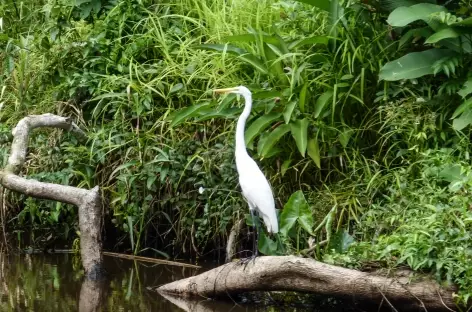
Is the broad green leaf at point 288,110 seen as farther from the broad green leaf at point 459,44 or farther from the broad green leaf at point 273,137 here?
the broad green leaf at point 459,44

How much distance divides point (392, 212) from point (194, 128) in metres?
2.01

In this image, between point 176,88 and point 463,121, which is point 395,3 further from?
point 176,88

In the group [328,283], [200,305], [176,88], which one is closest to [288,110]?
[176,88]

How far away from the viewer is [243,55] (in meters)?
6.70

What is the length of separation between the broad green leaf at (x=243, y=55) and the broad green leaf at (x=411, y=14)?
1122mm

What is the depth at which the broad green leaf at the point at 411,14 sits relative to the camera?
231 inches

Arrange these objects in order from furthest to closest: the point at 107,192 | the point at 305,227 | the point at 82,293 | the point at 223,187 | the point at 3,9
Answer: the point at 3,9, the point at 107,192, the point at 223,187, the point at 82,293, the point at 305,227

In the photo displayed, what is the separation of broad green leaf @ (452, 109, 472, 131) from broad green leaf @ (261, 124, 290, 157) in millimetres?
1149

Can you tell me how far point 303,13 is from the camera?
23.0ft

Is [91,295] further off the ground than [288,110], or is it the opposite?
[288,110]

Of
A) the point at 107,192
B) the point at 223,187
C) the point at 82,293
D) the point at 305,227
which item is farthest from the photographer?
the point at 107,192

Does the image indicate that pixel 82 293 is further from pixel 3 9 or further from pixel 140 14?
pixel 3 9

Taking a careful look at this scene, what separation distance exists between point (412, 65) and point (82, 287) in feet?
8.68

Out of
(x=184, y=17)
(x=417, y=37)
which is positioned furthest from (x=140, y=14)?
(x=417, y=37)
